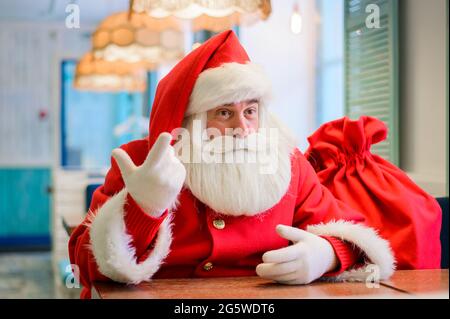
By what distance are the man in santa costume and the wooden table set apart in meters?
0.03

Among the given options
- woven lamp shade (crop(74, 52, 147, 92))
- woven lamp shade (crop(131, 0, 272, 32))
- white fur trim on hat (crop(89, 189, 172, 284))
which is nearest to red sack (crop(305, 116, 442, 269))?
white fur trim on hat (crop(89, 189, 172, 284))

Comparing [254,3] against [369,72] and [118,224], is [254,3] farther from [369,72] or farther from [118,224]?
[118,224]

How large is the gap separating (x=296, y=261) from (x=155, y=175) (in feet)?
0.99

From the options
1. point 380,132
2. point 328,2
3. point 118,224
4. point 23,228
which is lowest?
point 23,228

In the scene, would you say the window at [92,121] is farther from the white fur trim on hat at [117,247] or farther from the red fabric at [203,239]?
the white fur trim on hat at [117,247]

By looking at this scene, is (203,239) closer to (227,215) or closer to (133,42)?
(227,215)

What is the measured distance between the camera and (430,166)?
76.8 inches

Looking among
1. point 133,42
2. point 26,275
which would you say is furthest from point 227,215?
point 26,275

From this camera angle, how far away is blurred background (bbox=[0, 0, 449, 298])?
201cm

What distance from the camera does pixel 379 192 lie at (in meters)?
1.48

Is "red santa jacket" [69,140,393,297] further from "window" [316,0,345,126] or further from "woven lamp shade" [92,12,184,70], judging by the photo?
"woven lamp shade" [92,12,184,70]

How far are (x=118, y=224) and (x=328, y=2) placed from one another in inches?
95.6

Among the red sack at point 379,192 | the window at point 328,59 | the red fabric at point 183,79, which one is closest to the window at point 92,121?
the window at point 328,59
